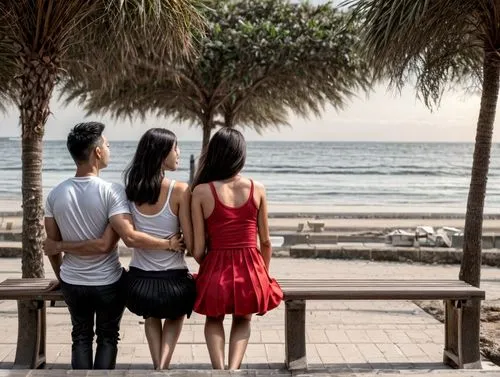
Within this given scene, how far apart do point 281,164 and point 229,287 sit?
249 feet

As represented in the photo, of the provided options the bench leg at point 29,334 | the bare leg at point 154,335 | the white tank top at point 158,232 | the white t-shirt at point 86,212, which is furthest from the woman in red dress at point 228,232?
the bench leg at point 29,334

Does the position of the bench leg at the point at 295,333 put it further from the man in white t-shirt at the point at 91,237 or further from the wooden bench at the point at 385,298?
the man in white t-shirt at the point at 91,237

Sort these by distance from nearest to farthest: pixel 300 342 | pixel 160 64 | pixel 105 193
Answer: pixel 105 193 < pixel 300 342 < pixel 160 64

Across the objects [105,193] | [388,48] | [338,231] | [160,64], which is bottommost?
[338,231]

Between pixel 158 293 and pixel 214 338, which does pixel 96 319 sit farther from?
pixel 214 338

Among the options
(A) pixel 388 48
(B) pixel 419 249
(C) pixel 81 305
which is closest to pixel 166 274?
(C) pixel 81 305

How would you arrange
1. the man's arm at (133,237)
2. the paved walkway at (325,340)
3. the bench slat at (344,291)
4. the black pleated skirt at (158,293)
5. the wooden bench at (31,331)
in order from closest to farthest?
the man's arm at (133,237) → the black pleated skirt at (158,293) → the bench slat at (344,291) → the wooden bench at (31,331) → the paved walkway at (325,340)

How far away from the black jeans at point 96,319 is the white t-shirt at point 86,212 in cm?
7

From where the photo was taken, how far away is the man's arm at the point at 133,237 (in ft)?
13.2

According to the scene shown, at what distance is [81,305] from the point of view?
421 centimetres

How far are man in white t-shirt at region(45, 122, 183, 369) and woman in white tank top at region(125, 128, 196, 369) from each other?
0.23 ft

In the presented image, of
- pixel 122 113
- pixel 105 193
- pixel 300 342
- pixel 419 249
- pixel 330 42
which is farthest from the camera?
pixel 122 113

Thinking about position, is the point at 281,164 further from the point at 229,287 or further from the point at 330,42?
the point at 229,287

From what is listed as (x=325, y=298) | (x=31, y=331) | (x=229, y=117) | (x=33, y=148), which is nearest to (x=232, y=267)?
(x=325, y=298)
